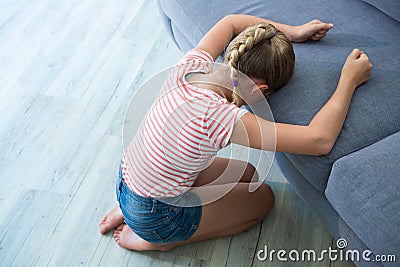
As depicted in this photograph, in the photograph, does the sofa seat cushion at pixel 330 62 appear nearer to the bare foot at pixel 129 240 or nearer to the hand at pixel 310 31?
the hand at pixel 310 31

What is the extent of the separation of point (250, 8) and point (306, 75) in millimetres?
347

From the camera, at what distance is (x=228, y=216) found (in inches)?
61.8

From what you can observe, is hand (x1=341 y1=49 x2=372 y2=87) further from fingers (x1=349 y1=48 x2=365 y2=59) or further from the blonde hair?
the blonde hair

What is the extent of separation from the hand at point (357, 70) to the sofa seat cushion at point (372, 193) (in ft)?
0.57

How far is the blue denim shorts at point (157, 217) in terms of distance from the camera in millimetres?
1450

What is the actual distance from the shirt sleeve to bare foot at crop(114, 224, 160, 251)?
1.58ft

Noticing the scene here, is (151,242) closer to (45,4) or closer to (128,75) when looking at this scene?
(128,75)

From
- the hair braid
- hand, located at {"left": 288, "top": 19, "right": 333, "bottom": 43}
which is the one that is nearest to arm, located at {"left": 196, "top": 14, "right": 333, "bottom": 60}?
hand, located at {"left": 288, "top": 19, "right": 333, "bottom": 43}

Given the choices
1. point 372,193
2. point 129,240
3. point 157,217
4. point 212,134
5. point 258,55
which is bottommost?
point 129,240

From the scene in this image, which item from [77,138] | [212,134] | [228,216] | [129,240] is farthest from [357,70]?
[77,138]

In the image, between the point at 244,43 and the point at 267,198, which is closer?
the point at 244,43

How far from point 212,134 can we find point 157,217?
1.09 ft

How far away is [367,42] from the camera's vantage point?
1.51 meters

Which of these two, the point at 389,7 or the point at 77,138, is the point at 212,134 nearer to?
the point at 389,7
